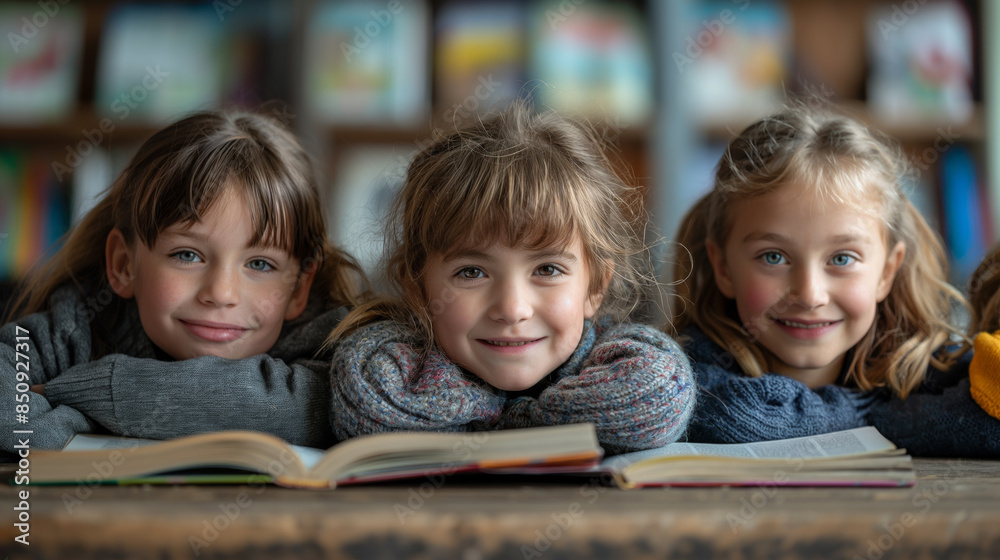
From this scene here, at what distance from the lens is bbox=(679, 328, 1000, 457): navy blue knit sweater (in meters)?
0.93

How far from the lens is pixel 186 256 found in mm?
985

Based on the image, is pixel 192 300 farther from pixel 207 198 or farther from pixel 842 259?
pixel 842 259

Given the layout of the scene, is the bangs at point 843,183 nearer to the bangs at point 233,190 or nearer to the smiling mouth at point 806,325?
the smiling mouth at point 806,325

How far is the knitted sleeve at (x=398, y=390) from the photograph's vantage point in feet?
2.78

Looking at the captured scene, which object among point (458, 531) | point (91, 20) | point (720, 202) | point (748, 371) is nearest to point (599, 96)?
point (720, 202)

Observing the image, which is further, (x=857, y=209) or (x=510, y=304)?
(x=857, y=209)

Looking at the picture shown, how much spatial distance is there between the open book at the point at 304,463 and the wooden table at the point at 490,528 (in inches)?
1.8

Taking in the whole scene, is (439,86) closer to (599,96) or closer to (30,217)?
(599,96)

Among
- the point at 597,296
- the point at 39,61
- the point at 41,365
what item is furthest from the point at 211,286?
the point at 39,61

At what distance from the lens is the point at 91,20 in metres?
2.40

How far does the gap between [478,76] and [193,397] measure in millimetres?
1676

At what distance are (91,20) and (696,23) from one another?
185 centimetres

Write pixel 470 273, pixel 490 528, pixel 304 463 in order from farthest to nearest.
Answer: pixel 470 273 < pixel 304 463 < pixel 490 528

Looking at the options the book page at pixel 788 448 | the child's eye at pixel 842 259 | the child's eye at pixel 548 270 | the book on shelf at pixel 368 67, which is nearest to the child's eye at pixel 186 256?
the child's eye at pixel 548 270
